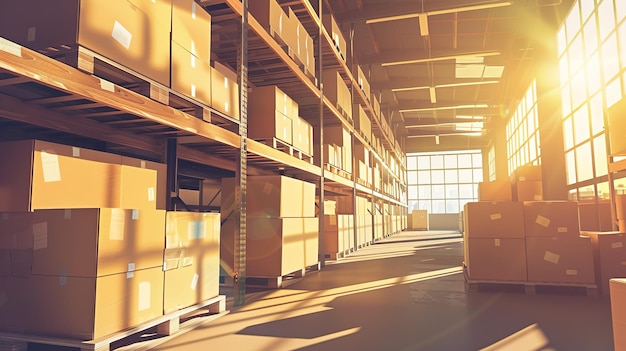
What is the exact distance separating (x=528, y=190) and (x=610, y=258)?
419 cm

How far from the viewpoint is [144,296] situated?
2893 mm

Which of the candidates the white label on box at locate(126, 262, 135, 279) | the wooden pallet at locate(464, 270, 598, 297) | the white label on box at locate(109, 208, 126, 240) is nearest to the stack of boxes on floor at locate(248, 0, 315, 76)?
the white label on box at locate(109, 208, 126, 240)

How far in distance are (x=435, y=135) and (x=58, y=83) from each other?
2519cm

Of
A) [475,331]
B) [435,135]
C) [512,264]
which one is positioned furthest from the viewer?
[435,135]

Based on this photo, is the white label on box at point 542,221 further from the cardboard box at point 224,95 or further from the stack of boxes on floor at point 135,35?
the stack of boxes on floor at point 135,35

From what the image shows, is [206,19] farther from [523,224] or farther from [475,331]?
[523,224]

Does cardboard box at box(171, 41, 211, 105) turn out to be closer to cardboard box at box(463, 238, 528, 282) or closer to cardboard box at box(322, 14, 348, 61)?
cardboard box at box(463, 238, 528, 282)

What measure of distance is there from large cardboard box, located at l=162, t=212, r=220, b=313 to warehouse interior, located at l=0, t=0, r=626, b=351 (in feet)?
0.08

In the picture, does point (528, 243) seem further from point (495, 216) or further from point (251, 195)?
point (251, 195)

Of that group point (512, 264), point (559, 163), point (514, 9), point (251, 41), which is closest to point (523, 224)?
point (512, 264)

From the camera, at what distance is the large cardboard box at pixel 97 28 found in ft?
7.95

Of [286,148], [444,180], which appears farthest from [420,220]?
[286,148]

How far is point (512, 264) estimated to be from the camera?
5102 mm

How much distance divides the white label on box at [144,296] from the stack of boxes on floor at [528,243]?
396cm
